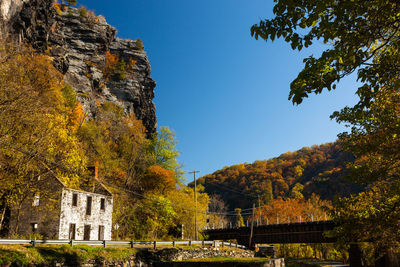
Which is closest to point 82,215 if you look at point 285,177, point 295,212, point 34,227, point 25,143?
point 34,227

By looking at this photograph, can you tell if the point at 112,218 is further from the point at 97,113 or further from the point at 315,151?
the point at 315,151

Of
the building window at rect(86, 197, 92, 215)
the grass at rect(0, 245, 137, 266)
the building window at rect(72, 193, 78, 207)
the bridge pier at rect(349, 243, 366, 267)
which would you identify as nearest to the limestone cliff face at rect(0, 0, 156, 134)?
the building window at rect(72, 193, 78, 207)

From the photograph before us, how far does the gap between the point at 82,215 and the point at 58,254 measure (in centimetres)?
1595

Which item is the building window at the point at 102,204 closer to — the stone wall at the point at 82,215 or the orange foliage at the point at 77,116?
the stone wall at the point at 82,215

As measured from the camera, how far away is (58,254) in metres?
19.7

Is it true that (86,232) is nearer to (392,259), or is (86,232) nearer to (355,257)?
(392,259)

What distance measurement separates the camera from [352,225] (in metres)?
11.0

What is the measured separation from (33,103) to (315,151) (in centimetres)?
13862

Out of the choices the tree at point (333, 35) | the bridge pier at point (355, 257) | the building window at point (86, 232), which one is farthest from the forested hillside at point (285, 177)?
the tree at point (333, 35)

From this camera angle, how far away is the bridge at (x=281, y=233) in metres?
44.2

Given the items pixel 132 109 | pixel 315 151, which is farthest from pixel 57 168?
pixel 315 151

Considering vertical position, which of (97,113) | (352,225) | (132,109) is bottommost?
(352,225)

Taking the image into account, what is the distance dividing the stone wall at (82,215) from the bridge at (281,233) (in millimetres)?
24843

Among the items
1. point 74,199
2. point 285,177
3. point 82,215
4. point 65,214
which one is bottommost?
point 82,215
